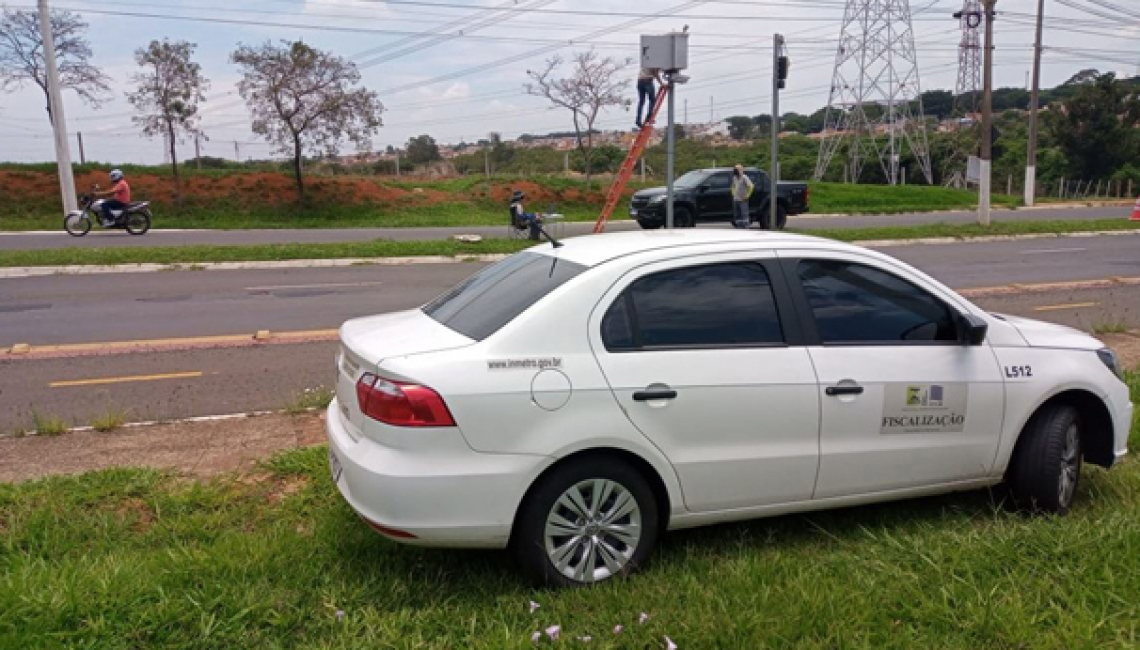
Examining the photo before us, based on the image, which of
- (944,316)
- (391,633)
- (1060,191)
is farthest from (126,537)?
(1060,191)

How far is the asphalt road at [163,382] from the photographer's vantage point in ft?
21.6

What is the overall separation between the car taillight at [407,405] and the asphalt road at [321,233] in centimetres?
1768

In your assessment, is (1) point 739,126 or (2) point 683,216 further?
(1) point 739,126

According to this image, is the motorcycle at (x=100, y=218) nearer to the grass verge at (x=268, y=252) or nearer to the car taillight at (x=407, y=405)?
the grass verge at (x=268, y=252)

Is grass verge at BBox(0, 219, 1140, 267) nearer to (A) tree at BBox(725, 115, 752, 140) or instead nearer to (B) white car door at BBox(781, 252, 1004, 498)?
(B) white car door at BBox(781, 252, 1004, 498)

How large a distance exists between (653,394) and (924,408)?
143 centimetres

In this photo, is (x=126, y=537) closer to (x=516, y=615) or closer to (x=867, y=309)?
(x=516, y=615)

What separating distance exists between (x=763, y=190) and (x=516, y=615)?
70.8 feet

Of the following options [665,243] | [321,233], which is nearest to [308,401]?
[665,243]

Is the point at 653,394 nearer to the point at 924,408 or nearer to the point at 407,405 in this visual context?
the point at 407,405

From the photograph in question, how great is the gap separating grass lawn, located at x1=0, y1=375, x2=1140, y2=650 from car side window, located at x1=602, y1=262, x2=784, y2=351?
3.21ft

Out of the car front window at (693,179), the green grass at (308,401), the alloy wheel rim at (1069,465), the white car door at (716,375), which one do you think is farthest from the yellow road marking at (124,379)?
the car front window at (693,179)

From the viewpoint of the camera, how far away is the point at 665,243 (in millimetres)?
4102

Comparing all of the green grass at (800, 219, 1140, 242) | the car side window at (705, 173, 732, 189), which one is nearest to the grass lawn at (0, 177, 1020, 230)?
the car side window at (705, 173, 732, 189)
